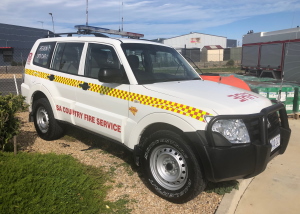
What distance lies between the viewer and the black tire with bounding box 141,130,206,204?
302 cm

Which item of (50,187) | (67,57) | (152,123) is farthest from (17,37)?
(152,123)

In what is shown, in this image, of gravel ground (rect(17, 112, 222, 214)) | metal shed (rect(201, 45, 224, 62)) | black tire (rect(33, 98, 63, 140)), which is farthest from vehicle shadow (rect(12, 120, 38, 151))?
metal shed (rect(201, 45, 224, 62))

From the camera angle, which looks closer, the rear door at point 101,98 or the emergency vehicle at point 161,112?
the emergency vehicle at point 161,112

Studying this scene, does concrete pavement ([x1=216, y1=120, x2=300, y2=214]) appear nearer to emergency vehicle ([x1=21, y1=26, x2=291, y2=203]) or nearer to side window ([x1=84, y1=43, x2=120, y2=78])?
emergency vehicle ([x1=21, y1=26, x2=291, y2=203])

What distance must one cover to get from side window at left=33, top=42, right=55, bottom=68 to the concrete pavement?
3902 millimetres

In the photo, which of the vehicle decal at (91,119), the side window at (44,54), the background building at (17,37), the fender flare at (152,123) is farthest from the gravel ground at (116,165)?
the background building at (17,37)

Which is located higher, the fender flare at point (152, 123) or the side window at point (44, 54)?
the side window at point (44, 54)

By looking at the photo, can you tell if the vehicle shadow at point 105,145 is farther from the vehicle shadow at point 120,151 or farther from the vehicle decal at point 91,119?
the vehicle decal at point 91,119

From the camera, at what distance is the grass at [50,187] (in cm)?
290

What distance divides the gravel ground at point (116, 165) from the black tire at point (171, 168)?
0.52 ft

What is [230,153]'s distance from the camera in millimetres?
2803

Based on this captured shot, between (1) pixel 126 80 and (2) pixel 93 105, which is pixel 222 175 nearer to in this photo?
(1) pixel 126 80

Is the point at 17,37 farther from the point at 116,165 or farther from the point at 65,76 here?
the point at 116,165

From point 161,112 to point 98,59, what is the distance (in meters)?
1.60
